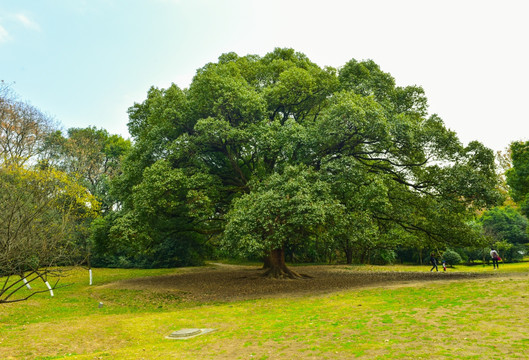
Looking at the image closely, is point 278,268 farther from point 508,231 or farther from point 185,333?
point 508,231

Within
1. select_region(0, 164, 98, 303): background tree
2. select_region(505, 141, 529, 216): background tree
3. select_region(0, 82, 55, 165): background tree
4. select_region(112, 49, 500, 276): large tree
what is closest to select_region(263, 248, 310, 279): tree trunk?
select_region(112, 49, 500, 276): large tree

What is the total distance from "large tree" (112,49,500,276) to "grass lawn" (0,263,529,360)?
3.44 meters

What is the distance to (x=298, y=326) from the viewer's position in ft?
30.9

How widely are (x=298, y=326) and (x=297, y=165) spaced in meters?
9.48

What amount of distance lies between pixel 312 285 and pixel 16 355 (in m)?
13.2

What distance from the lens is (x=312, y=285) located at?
1798cm

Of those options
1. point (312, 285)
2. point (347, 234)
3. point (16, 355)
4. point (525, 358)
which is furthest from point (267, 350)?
point (312, 285)

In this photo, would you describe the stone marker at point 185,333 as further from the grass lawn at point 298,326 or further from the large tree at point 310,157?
the large tree at point 310,157

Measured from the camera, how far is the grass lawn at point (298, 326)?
6969 millimetres

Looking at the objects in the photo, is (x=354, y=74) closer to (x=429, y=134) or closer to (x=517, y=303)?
(x=429, y=134)

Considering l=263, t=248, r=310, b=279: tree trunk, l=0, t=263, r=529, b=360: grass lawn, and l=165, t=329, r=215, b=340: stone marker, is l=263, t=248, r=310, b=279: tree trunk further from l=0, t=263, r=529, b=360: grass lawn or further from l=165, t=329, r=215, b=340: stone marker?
l=165, t=329, r=215, b=340: stone marker

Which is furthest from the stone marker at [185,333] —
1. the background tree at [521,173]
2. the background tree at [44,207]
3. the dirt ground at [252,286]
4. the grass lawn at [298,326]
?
the background tree at [521,173]

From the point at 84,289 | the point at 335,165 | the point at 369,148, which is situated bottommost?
the point at 84,289

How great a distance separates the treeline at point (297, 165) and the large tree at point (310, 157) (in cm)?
8
